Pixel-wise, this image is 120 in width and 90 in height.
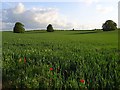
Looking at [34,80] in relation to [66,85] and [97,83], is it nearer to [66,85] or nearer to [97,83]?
[66,85]

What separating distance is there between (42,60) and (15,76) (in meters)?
2.33

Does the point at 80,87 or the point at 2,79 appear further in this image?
the point at 2,79

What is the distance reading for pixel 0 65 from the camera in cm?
1022

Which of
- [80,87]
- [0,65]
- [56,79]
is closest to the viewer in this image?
[80,87]

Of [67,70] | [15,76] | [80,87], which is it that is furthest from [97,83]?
[15,76]

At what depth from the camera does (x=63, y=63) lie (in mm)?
9453

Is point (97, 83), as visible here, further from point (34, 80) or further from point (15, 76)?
point (15, 76)

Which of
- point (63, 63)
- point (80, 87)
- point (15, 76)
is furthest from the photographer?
point (63, 63)

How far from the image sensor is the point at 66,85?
7371 mm

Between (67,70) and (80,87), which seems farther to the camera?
(67,70)

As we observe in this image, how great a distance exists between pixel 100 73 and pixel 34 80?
183 cm

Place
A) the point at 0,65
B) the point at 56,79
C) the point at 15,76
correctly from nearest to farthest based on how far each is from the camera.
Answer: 1. the point at 56,79
2. the point at 15,76
3. the point at 0,65

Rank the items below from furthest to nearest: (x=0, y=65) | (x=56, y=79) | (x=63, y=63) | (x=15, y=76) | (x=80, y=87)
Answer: (x=0, y=65), (x=63, y=63), (x=15, y=76), (x=56, y=79), (x=80, y=87)

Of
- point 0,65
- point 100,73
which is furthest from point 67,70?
point 0,65
